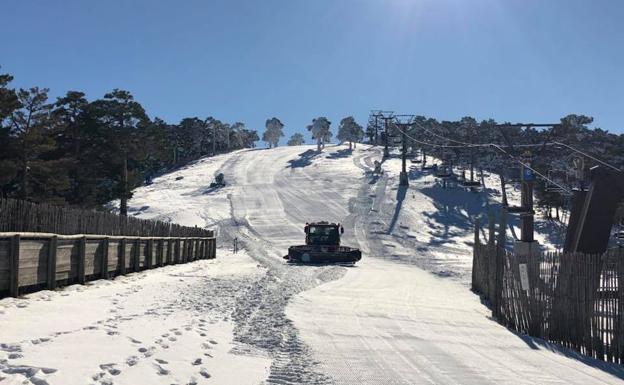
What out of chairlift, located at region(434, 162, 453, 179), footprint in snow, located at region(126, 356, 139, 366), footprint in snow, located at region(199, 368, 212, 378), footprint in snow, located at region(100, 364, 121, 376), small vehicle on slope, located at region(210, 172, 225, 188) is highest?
chairlift, located at region(434, 162, 453, 179)

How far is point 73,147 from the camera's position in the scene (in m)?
48.1

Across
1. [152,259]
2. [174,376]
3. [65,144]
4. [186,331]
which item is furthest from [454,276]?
[65,144]

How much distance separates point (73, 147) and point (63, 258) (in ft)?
122

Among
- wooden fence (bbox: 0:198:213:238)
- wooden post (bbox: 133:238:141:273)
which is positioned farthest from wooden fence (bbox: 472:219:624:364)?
wooden post (bbox: 133:238:141:273)

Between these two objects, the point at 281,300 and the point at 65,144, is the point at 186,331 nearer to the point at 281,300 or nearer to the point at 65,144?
the point at 281,300

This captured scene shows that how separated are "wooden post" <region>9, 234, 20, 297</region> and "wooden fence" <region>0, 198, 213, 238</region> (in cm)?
121

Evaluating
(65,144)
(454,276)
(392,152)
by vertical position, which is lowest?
(454,276)

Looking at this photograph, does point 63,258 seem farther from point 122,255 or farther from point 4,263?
point 122,255

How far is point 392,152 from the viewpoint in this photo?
139 metres

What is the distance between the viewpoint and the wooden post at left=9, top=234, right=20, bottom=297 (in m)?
10.9

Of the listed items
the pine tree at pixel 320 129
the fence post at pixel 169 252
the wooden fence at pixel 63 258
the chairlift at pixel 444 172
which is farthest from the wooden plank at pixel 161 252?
the pine tree at pixel 320 129

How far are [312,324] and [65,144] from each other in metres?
40.7

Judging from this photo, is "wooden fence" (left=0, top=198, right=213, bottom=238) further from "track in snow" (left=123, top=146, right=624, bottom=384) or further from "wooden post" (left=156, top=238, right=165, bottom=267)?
"track in snow" (left=123, top=146, right=624, bottom=384)

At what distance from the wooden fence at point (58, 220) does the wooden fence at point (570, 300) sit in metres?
10.3
